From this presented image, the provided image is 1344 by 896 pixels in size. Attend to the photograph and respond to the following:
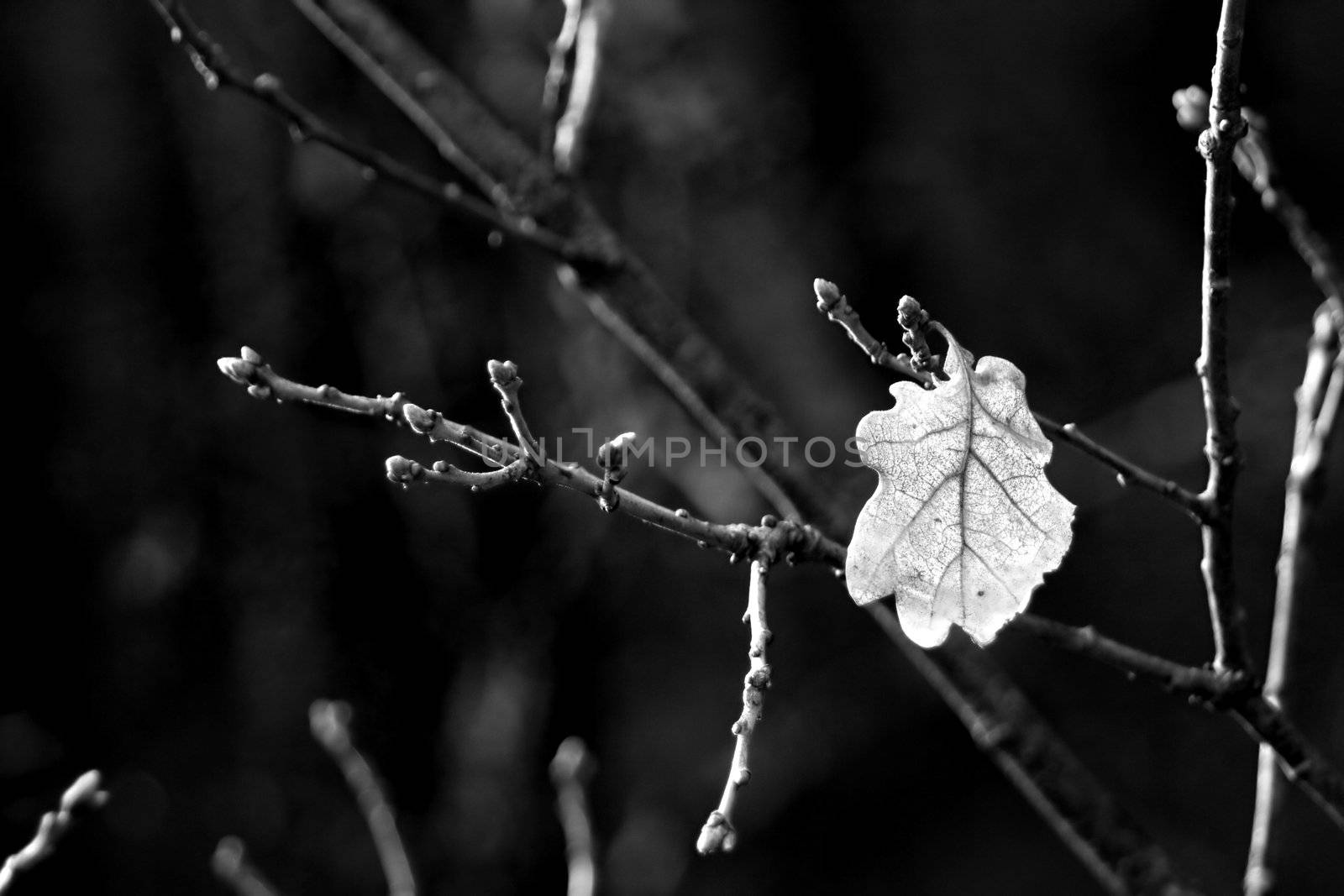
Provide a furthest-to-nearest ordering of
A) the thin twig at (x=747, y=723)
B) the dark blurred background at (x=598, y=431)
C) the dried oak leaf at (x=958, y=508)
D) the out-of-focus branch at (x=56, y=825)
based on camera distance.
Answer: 1. the dark blurred background at (x=598, y=431)
2. the out-of-focus branch at (x=56, y=825)
3. the dried oak leaf at (x=958, y=508)
4. the thin twig at (x=747, y=723)

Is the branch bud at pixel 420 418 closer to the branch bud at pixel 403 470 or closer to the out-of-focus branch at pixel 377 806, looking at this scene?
the branch bud at pixel 403 470

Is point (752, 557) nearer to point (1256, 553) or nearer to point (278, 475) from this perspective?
point (278, 475)

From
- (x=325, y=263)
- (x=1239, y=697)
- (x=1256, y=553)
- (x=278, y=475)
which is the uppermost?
(x=325, y=263)

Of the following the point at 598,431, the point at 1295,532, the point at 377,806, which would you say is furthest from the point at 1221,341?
the point at 598,431

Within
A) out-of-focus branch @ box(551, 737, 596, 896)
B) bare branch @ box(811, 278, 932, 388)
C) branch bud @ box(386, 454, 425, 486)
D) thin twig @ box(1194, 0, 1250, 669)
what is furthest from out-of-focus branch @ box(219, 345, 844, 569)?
out-of-focus branch @ box(551, 737, 596, 896)

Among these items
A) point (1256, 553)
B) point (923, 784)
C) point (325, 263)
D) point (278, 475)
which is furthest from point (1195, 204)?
point (278, 475)

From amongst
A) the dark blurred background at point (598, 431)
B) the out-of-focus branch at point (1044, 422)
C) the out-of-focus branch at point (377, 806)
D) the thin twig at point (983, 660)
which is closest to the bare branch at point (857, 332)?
the out-of-focus branch at point (1044, 422)
